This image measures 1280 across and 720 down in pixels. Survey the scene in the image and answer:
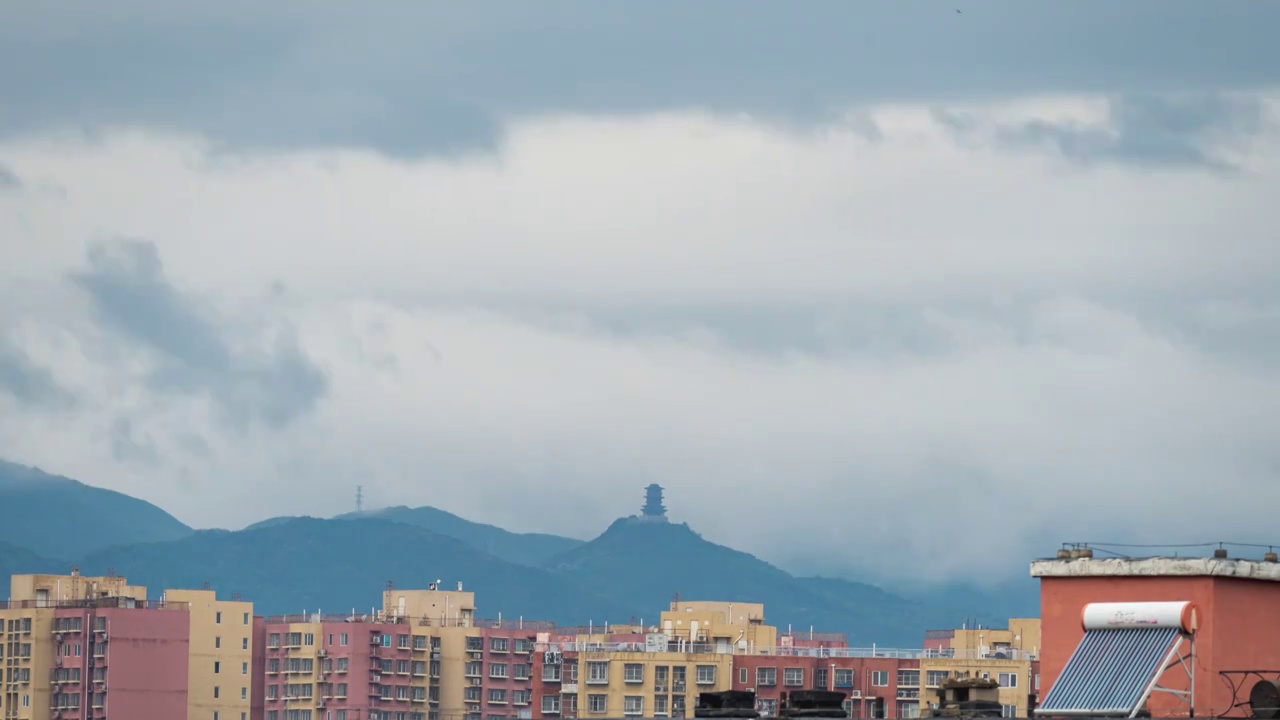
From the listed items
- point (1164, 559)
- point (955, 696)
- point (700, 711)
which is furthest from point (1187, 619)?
point (700, 711)

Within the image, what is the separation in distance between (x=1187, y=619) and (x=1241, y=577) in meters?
2.29

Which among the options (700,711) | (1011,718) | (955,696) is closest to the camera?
(1011,718)

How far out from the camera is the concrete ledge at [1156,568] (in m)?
78.6

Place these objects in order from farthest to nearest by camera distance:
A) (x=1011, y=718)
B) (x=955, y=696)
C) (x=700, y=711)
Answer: (x=700, y=711), (x=955, y=696), (x=1011, y=718)

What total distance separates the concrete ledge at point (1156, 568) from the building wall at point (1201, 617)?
0.04 meters

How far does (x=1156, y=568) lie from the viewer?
79.9m

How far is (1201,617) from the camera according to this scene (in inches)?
3095

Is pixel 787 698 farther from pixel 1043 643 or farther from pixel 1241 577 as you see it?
pixel 1241 577

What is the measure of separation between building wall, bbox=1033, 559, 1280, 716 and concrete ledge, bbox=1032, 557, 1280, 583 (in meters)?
0.04

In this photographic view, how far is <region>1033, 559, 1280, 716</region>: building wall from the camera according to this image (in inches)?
3063

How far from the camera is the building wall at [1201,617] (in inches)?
3063

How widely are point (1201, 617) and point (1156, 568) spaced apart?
2104 mm

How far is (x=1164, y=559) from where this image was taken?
7969 centimetres

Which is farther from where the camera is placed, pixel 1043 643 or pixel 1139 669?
pixel 1043 643
